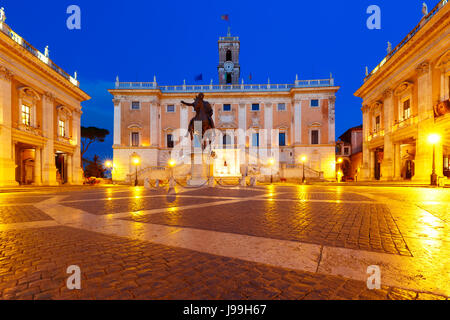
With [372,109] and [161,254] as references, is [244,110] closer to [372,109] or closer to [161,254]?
[372,109]

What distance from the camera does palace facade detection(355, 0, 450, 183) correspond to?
619 inches

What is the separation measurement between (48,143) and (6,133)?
5203mm

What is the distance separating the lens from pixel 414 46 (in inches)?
709

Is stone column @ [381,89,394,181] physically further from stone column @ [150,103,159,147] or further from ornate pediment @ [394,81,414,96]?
stone column @ [150,103,159,147]

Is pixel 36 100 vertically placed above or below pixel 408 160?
above

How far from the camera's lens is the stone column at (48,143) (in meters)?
21.5

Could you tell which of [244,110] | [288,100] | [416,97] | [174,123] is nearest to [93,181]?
[174,123]

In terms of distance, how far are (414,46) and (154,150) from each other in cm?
3405

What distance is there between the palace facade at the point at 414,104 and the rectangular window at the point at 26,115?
32.9 m

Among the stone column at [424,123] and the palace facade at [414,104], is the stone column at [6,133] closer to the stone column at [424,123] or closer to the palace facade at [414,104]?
the palace facade at [414,104]

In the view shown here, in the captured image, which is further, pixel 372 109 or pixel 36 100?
pixel 372 109

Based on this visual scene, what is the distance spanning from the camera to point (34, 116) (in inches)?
822

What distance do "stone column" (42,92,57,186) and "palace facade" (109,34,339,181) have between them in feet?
41.9

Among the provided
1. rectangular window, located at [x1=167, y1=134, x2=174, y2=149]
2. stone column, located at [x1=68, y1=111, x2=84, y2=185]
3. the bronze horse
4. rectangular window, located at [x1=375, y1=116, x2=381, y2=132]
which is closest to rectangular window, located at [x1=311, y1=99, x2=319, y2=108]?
rectangular window, located at [x1=375, y1=116, x2=381, y2=132]
